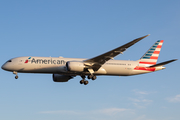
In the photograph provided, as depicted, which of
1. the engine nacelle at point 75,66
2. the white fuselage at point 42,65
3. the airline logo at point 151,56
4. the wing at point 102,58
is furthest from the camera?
the airline logo at point 151,56

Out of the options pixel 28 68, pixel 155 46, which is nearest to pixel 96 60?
pixel 28 68

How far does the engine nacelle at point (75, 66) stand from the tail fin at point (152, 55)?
11.5 metres

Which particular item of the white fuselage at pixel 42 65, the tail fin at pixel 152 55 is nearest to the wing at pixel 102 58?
the white fuselage at pixel 42 65

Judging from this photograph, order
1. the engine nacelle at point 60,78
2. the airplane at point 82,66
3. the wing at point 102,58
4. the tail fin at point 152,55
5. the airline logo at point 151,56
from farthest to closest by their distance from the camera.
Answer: the tail fin at point 152,55 < the engine nacelle at point 60,78 < the airline logo at point 151,56 < the airplane at point 82,66 < the wing at point 102,58

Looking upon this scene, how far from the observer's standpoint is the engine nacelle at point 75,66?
39.8m

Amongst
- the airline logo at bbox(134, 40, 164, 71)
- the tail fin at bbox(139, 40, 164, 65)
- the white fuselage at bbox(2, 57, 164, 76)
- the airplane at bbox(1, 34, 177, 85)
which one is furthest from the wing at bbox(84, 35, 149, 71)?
the tail fin at bbox(139, 40, 164, 65)

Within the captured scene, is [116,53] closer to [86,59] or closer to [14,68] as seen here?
[86,59]

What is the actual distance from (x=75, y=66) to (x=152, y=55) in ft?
52.4

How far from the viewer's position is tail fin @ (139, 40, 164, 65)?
156ft

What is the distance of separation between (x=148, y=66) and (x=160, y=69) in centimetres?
201

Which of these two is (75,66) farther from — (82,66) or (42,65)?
(42,65)

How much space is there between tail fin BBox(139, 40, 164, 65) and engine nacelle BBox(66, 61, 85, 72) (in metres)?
11.5

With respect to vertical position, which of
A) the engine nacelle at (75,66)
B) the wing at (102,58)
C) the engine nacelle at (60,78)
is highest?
the wing at (102,58)

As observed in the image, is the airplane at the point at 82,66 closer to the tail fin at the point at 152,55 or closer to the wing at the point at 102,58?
the wing at the point at 102,58
